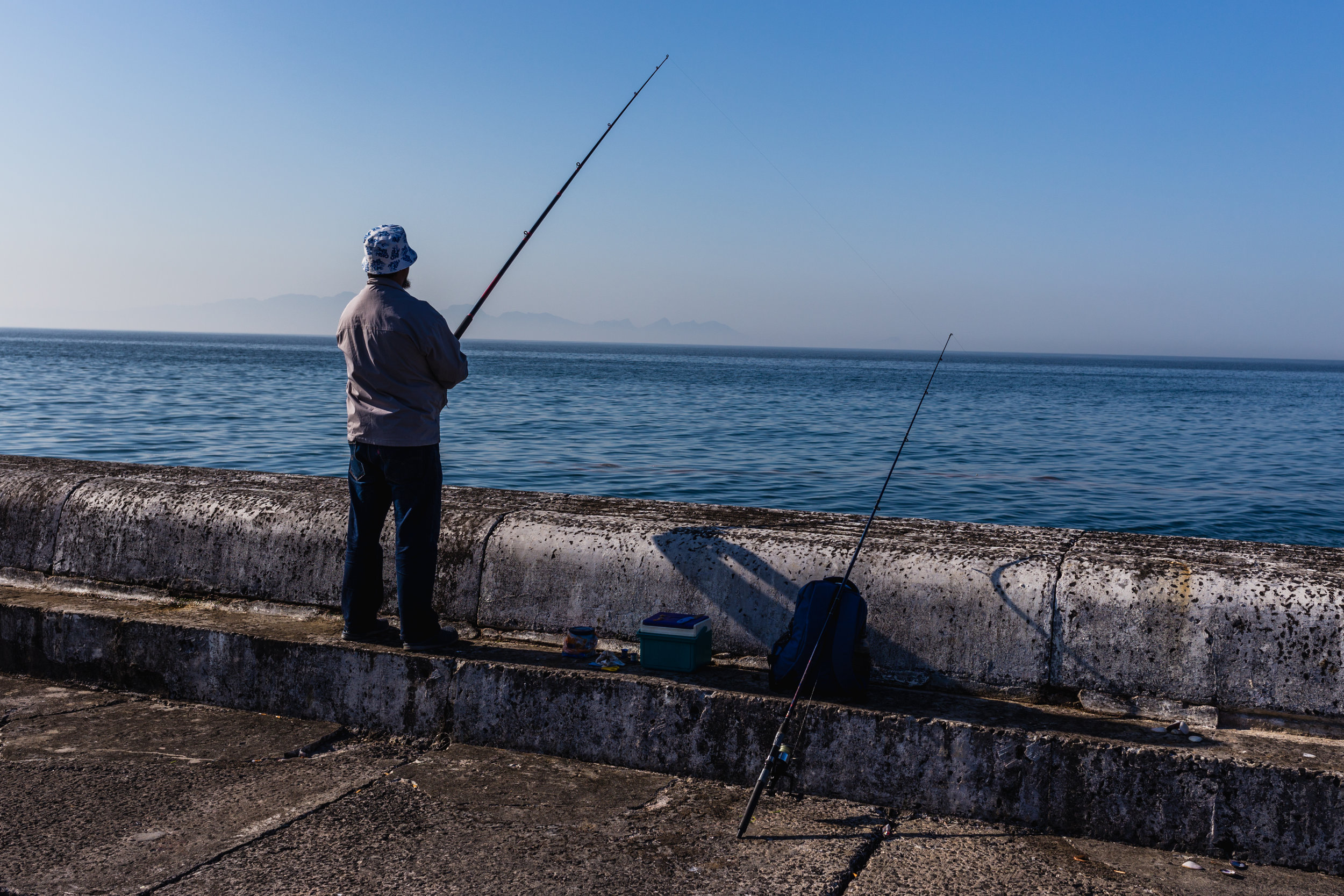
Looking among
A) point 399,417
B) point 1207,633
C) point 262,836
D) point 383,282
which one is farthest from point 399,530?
point 1207,633

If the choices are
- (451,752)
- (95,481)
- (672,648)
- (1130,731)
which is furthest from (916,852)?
(95,481)

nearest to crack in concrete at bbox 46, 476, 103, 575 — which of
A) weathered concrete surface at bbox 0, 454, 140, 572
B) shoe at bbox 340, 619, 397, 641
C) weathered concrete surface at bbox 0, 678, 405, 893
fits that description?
weathered concrete surface at bbox 0, 454, 140, 572

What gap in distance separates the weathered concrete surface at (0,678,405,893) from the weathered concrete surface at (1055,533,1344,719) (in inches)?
83.8

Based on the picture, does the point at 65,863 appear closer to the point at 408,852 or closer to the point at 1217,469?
the point at 408,852

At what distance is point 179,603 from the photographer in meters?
4.00

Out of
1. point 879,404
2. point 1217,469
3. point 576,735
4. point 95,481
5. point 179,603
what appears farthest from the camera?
point 879,404

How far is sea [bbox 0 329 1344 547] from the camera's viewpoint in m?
16.0

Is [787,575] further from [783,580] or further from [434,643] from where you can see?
[434,643]

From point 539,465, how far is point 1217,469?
1388cm

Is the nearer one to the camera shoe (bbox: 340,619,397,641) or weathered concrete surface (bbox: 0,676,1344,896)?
weathered concrete surface (bbox: 0,676,1344,896)

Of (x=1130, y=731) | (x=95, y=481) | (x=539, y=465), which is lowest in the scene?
(x=539, y=465)

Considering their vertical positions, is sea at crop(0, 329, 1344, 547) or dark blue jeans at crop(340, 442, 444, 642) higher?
dark blue jeans at crop(340, 442, 444, 642)

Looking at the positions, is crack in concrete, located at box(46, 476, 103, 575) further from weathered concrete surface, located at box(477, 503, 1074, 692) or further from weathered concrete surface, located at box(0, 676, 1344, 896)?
weathered concrete surface, located at box(477, 503, 1074, 692)

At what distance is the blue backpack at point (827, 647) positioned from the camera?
2920 mm
